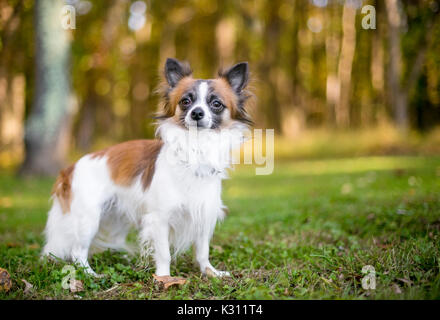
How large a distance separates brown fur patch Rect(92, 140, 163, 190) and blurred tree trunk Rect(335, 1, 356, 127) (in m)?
15.4

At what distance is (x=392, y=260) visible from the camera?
A: 9.30 ft

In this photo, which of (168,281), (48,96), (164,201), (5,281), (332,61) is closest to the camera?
(5,281)

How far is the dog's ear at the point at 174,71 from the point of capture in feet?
12.1

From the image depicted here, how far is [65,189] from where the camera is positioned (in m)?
3.57

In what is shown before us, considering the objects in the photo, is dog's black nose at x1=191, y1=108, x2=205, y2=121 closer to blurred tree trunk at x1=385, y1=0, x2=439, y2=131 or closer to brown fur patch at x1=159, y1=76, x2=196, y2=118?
brown fur patch at x1=159, y1=76, x2=196, y2=118

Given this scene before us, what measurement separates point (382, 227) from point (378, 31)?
16.5 meters

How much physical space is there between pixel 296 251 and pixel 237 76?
1826mm

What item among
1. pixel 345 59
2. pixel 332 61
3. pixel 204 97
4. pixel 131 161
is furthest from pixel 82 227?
pixel 332 61

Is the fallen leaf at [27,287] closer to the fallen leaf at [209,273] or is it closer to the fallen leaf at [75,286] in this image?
the fallen leaf at [75,286]

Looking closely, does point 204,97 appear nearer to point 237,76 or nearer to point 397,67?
point 237,76

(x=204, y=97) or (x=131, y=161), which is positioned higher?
(x=204, y=97)

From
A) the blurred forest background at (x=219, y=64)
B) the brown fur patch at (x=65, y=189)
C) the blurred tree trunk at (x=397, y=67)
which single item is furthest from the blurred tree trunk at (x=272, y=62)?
the brown fur patch at (x=65, y=189)

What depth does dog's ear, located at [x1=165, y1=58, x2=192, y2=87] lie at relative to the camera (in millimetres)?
3697

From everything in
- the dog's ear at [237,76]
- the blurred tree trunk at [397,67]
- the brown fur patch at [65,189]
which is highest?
the blurred tree trunk at [397,67]
